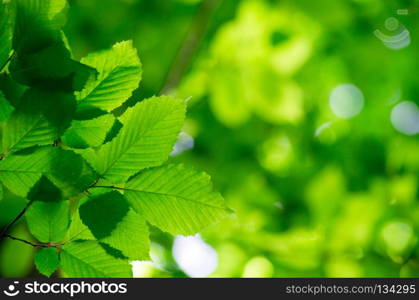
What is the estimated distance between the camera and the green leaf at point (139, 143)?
512mm

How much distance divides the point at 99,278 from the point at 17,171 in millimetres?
149

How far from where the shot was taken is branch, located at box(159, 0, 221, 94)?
1.58 metres

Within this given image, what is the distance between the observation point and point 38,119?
1.49 feet

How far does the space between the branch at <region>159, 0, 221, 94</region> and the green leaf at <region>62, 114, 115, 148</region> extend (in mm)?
1030

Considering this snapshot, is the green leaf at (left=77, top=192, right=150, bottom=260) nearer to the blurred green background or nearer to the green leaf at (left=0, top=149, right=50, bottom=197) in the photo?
the green leaf at (left=0, top=149, right=50, bottom=197)

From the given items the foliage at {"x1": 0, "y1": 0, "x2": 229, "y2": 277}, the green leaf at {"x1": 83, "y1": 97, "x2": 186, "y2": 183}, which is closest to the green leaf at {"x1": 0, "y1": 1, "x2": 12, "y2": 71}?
the foliage at {"x1": 0, "y1": 0, "x2": 229, "y2": 277}

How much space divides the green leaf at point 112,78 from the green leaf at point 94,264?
0.15 meters

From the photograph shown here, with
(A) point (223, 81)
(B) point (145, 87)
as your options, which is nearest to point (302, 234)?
(A) point (223, 81)

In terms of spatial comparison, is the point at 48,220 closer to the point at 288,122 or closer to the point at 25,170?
the point at 25,170

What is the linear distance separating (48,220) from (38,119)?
119 mm

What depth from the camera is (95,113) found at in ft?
1.61

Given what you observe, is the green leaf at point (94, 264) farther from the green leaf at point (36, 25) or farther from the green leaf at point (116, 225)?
the green leaf at point (36, 25)

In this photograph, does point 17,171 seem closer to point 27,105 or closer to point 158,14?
point 27,105

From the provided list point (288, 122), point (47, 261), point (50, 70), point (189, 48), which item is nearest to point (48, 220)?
point (47, 261)
